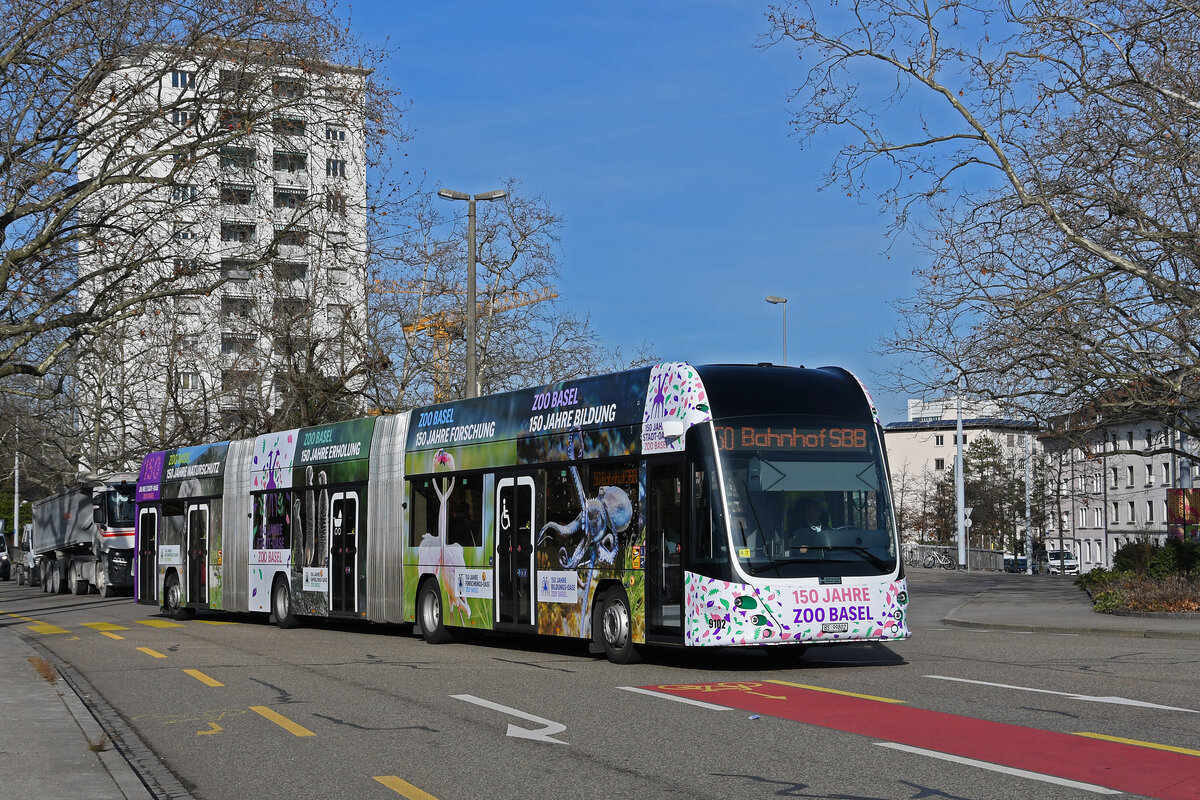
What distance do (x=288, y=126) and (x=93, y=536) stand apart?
75.0ft

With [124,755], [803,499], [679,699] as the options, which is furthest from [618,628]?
[124,755]

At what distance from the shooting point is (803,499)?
14352 mm

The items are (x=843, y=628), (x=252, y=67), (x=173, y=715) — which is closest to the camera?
(x=173, y=715)

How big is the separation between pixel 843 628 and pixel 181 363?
3869 cm

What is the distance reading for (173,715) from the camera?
11.6 metres

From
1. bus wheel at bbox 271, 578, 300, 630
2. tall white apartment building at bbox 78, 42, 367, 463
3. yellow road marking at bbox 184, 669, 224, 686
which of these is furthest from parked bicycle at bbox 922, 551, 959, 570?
yellow road marking at bbox 184, 669, 224, 686

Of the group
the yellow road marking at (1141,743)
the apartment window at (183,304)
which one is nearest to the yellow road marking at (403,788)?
the yellow road marking at (1141,743)

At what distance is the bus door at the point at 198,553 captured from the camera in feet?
91.2

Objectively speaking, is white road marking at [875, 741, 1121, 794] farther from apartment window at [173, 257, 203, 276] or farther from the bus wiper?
apartment window at [173, 257, 203, 276]

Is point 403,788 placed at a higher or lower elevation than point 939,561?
higher

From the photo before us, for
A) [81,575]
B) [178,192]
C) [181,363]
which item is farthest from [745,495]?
[181,363]

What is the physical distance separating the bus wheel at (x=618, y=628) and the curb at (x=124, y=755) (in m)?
5.55

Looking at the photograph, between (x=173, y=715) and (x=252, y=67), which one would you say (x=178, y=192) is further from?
(x=173, y=715)

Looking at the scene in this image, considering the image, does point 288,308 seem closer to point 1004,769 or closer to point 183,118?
point 183,118
